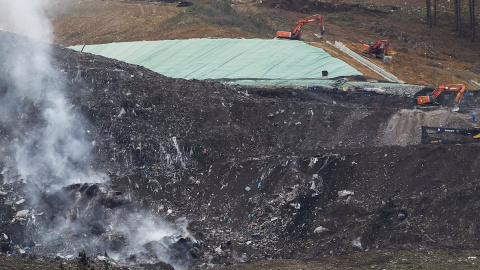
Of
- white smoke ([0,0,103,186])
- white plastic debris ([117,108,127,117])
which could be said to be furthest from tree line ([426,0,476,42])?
white smoke ([0,0,103,186])

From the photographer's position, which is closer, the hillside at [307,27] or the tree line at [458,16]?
the hillside at [307,27]

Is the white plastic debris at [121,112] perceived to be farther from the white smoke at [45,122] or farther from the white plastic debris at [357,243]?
the white plastic debris at [357,243]

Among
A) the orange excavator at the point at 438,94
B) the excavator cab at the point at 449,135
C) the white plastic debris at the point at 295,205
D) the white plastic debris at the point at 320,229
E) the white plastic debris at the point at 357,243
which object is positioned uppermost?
the orange excavator at the point at 438,94

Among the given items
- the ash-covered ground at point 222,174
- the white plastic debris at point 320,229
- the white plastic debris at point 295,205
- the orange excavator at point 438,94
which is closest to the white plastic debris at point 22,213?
the ash-covered ground at point 222,174

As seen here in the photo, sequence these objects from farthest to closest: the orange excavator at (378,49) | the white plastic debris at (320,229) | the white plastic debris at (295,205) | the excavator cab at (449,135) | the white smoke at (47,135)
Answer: the orange excavator at (378,49)
the excavator cab at (449,135)
the white plastic debris at (295,205)
the white smoke at (47,135)
the white plastic debris at (320,229)

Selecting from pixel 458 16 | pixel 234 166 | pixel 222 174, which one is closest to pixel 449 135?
pixel 234 166

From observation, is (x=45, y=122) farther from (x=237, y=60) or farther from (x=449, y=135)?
(x=449, y=135)

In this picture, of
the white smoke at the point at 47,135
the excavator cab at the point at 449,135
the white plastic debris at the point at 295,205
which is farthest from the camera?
the excavator cab at the point at 449,135

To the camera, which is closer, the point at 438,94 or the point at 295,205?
the point at 295,205
